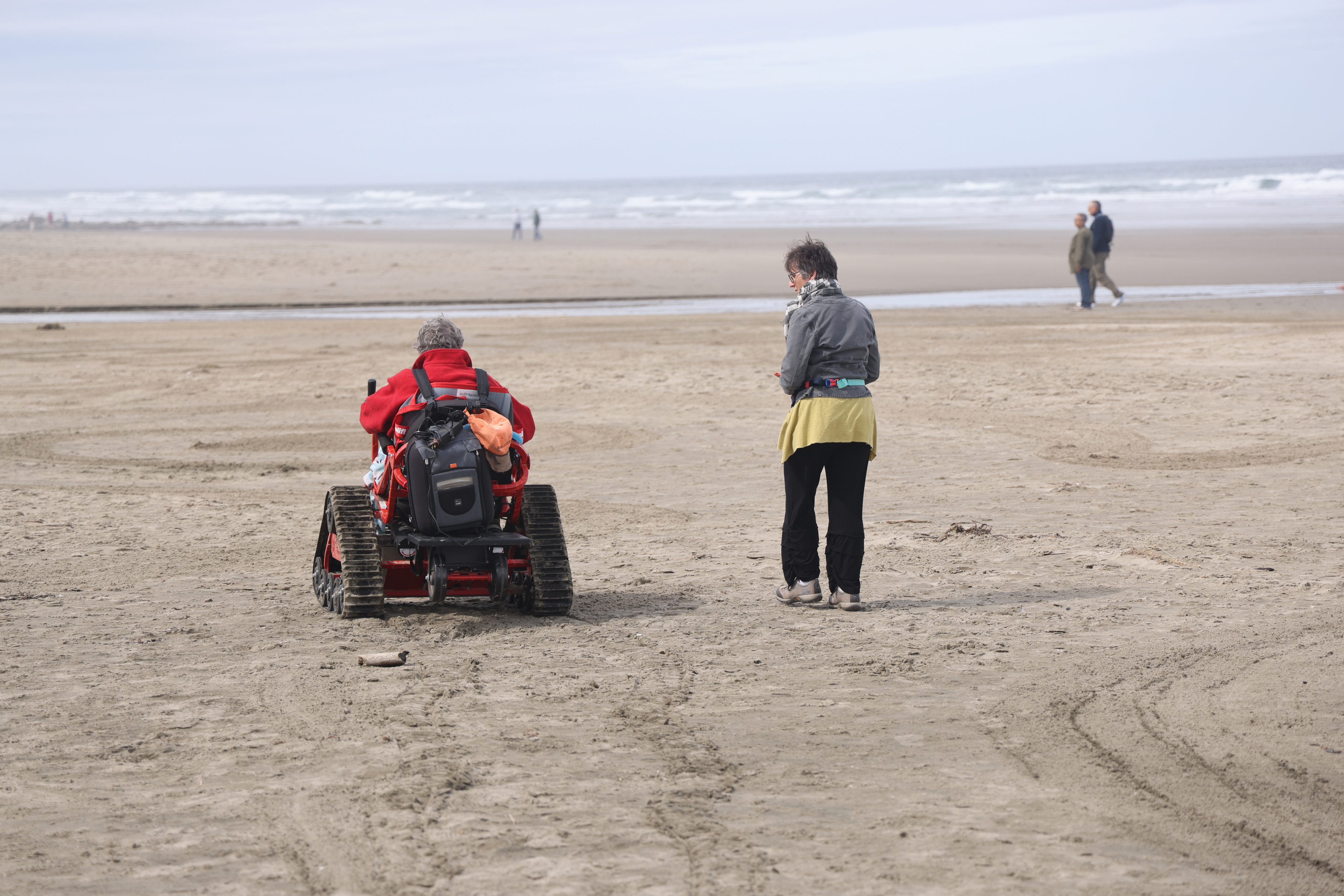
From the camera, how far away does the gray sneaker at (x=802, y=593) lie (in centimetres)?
656

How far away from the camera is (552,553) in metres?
6.45

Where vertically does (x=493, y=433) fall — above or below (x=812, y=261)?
below

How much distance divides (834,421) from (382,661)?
7.69 ft

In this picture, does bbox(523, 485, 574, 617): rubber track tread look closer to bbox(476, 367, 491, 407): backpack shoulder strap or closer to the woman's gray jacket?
bbox(476, 367, 491, 407): backpack shoulder strap

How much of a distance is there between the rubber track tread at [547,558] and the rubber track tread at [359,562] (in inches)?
29.1

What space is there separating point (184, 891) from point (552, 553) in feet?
10.1

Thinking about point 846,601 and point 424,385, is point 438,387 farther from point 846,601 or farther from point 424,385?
point 846,601

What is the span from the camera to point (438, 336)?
6.33 metres

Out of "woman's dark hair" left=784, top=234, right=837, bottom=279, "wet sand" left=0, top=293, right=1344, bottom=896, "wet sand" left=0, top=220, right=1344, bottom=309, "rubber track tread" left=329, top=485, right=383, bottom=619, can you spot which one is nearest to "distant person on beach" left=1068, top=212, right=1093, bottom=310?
"wet sand" left=0, top=220, right=1344, bottom=309

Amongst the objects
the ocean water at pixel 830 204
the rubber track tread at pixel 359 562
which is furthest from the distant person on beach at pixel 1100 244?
the ocean water at pixel 830 204

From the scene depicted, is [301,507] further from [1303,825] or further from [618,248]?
[618,248]

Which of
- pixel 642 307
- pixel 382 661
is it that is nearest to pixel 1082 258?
pixel 642 307

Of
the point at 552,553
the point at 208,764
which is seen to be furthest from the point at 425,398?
the point at 208,764

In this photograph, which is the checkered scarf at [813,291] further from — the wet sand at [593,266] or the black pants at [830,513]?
the wet sand at [593,266]
